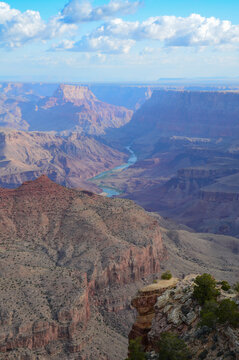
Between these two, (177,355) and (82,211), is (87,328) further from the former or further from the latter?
(177,355)

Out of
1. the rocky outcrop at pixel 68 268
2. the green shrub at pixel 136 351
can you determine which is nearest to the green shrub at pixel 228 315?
the green shrub at pixel 136 351

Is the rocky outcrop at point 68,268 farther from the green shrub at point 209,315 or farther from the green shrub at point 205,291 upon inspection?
the green shrub at point 209,315

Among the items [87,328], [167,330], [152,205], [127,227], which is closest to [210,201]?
[152,205]

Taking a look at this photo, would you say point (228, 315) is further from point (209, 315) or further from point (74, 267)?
point (74, 267)

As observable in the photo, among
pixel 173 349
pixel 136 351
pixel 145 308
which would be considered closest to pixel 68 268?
pixel 145 308

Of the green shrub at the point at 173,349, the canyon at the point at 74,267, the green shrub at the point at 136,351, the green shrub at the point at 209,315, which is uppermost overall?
the green shrub at the point at 209,315
